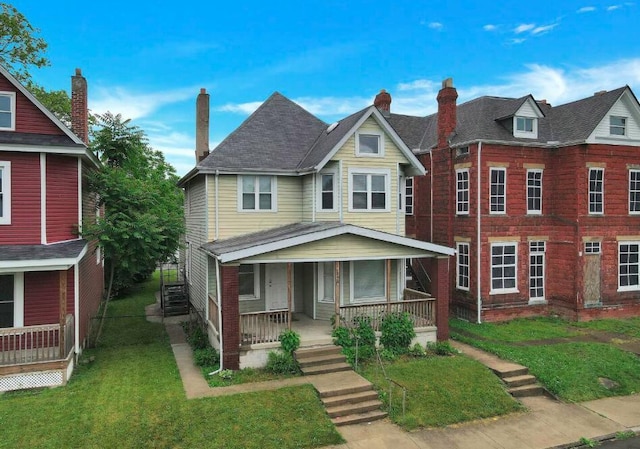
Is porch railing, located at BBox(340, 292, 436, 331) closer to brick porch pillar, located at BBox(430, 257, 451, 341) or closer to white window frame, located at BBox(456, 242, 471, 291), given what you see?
brick porch pillar, located at BBox(430, 257, 451, 341)

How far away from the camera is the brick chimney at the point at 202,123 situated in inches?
757

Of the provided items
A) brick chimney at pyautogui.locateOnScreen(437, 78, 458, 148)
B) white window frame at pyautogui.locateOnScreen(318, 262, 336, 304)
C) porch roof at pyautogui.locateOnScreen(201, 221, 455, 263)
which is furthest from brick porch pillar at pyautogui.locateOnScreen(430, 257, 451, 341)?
brick chimney at pyautogui.locateOnScreen(437, 78, 458, 148)

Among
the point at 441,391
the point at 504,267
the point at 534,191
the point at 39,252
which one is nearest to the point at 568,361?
the point at 441,391

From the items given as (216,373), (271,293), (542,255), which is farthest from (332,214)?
(542,255)

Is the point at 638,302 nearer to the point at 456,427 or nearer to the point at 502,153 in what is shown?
the point at 502,153

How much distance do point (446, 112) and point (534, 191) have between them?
5612mm

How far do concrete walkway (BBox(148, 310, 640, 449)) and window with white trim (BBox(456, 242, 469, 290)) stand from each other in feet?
27.1

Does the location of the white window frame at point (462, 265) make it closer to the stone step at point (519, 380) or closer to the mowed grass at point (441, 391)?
the mowed grass at point (441, 391)

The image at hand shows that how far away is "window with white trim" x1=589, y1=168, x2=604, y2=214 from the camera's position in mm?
19688

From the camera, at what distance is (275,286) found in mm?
16391

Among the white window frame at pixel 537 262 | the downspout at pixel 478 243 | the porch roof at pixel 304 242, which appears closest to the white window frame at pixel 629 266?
the white window frame at pixel 537 262

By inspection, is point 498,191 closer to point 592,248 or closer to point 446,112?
point 446,112

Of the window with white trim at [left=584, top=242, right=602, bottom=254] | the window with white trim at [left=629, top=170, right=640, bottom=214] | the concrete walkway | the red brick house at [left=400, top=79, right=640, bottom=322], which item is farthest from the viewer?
the window with white trim at [left=629, top=170, right=640, bottom=214]

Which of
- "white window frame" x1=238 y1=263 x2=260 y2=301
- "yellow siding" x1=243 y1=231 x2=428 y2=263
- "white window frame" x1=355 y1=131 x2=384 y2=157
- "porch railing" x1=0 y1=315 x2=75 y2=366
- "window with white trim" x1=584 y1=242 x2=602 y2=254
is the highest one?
"white window frame" x1=355 y1=131 x2=384 y2=157
